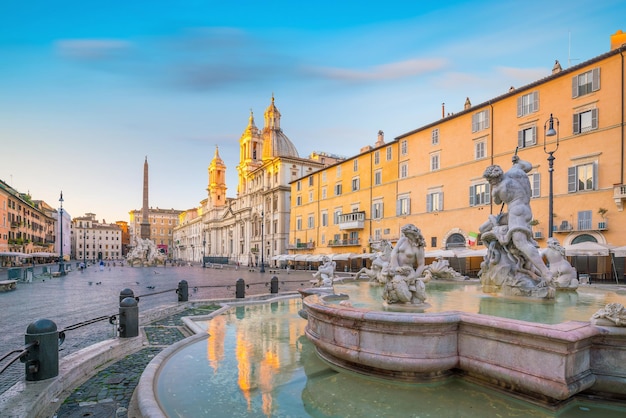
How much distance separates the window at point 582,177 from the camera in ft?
70.7

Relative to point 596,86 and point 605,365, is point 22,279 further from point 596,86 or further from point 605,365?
point 596,86

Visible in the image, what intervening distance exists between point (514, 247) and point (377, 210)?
1231 inches

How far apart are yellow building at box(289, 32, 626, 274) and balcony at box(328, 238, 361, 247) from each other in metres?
0.12

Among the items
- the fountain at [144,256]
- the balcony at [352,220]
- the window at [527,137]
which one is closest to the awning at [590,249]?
the window at [527,137]

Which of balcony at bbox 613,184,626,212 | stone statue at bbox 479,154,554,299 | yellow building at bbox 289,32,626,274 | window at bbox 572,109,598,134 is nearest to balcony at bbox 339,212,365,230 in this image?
yellow building at bbox 289,32,626,274

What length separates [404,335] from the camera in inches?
181

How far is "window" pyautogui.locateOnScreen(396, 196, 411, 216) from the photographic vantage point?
34250 mm

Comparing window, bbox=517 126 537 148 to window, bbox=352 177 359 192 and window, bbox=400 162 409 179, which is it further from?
window, bbox=352 177 359 192

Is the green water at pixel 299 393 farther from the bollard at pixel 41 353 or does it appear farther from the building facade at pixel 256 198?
the building facade at pixel 256 198

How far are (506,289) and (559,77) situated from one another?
22.7 metres

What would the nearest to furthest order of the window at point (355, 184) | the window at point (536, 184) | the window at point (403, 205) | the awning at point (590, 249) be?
the awning at point (590, 249) → the window at point (536, 184) → the window at point (403, 205) → the window at point (355, 184)

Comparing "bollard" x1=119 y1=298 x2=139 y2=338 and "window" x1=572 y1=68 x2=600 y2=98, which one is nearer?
"bollard" x1=119 y1=298 x2=139 y2=338

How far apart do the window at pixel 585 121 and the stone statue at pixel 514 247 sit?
19.2 m

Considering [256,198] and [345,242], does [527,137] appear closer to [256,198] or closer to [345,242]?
[345,242]
